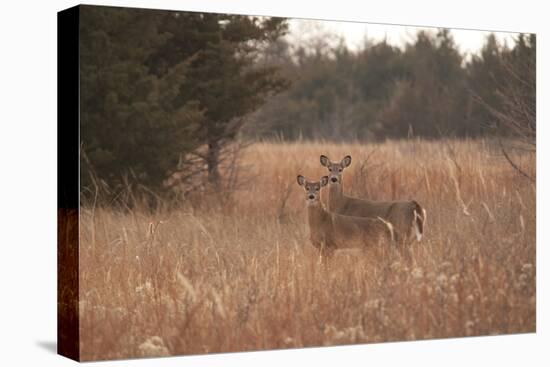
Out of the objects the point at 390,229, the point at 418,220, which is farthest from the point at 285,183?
the point at 418,220

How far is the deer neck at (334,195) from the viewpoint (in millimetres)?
11234

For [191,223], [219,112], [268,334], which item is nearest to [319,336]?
[268,334]

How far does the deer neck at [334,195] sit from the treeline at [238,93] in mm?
465

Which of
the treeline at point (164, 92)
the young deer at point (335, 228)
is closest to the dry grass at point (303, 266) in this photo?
the young deer at point (335, 228)

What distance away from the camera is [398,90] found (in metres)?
11.4

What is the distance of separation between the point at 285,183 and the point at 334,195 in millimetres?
615

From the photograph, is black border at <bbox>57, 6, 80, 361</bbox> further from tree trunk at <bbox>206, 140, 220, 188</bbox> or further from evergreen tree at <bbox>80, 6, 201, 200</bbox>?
tree trunk at <bbox>206, 140, 220, 188</bbox>

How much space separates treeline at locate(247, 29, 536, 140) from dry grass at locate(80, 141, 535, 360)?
174mm

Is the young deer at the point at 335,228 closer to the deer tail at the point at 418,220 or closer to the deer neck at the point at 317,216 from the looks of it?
the deer neck at the point at 317,216

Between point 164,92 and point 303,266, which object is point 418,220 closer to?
point 303,266

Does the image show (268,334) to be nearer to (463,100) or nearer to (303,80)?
(303,80)

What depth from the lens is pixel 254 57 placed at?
10.9 metres

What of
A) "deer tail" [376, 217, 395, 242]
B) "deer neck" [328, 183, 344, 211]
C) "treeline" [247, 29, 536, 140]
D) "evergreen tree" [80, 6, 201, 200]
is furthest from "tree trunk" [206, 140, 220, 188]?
"deer tail" [376, 217, 395, 242]

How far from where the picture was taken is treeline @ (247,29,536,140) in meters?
11.0
